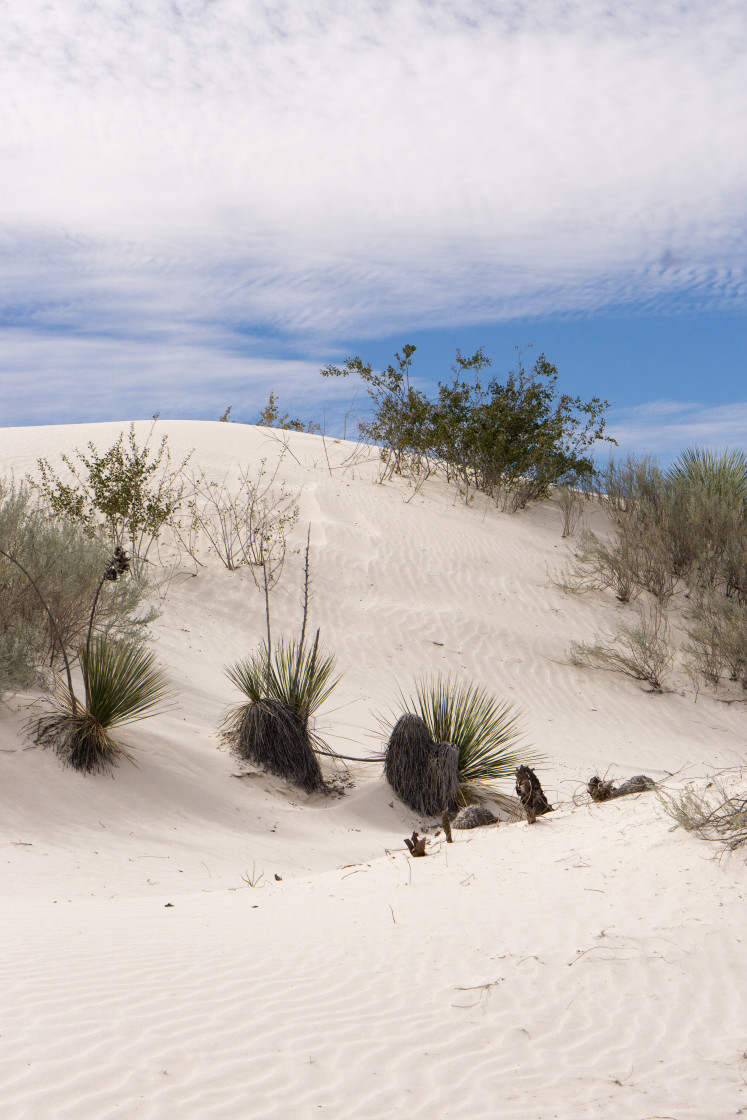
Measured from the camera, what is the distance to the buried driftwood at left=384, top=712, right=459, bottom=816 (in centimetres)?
853

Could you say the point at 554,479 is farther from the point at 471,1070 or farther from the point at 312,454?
the point at 471,1070

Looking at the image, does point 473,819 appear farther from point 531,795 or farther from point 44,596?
point 44,596

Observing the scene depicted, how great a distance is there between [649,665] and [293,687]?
7.53m

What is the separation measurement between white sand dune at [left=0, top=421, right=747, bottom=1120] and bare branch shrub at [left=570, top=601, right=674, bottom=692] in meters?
3.46

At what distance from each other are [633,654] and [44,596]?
9.27 metres

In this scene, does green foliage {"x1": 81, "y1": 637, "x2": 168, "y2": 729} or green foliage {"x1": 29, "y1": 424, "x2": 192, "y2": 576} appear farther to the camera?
green foliage {"x1": 29, "y1": 424, "x2": 192, "y2": 576}

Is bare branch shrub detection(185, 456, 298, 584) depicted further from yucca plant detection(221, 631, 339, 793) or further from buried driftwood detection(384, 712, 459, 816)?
buried driftwood detection(384, 712, 459, 816)

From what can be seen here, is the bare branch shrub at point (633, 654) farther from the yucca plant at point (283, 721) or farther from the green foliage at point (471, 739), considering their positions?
the yucca plant at point (283, 721)

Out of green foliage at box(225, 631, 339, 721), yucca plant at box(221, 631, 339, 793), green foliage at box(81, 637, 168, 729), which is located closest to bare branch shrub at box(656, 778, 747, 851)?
yucca plant at box(221, 631, 339, 793)

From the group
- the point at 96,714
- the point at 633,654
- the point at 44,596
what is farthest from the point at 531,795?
the point at 633,654

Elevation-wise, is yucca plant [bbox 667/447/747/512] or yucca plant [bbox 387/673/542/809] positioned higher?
yucca plant [bbox 667/447/747/512]

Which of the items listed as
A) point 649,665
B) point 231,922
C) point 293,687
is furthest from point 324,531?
point 231,922

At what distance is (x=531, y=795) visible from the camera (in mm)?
6484

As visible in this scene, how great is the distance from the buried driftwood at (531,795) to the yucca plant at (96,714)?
3.64 metres
